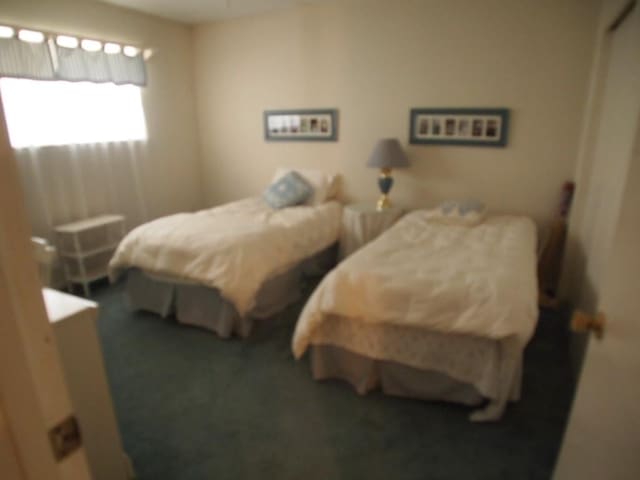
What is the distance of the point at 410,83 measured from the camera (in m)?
3.63

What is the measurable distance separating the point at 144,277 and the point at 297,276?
48.3 inches

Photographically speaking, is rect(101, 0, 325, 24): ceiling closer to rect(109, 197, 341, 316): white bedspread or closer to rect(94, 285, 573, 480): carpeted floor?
rect(109, 197, 341, 316): white bedspread

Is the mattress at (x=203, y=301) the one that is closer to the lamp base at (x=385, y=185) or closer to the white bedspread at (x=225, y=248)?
the white bedspread at (x=225, y=248)

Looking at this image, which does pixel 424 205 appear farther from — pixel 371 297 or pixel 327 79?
pixel 371 297

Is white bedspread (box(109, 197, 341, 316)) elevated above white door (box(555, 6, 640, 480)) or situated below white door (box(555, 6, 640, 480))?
below

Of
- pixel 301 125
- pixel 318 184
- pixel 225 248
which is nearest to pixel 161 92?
pixel 301 125

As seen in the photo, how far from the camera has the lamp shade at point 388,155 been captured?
3.54 meters

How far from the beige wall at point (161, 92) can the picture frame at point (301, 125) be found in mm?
1043

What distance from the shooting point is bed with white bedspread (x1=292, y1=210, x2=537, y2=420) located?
6.07 feet

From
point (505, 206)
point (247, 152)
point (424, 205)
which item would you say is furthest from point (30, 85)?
point (505, 206)

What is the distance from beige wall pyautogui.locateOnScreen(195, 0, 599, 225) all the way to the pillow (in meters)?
0.40

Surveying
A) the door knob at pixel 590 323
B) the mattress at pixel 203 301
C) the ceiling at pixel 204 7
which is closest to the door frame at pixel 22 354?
the door knob at pixel 590 323

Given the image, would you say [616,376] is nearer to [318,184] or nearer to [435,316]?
[435,316]

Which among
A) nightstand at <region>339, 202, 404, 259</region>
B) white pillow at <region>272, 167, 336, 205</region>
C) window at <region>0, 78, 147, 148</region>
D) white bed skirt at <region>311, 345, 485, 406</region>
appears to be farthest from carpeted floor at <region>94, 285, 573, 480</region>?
window at <region>0, 78, 147, 148</region>
